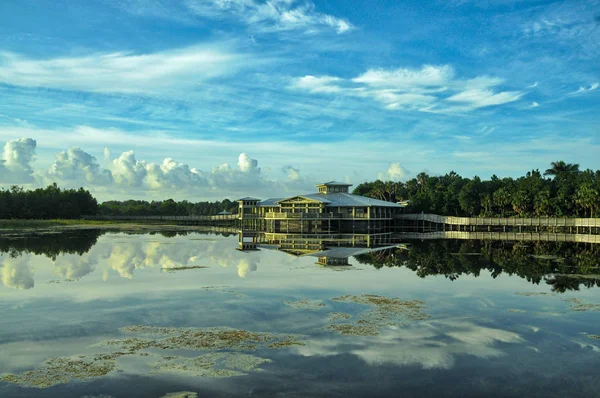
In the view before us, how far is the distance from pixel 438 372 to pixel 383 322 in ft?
16.2

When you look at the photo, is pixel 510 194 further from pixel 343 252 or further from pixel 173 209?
pixel 173 209

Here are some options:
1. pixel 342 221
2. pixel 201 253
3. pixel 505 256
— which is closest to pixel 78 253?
pixel 201 253

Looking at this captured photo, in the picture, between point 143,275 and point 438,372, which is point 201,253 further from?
point 438,372

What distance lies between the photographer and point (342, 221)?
81.5 meters

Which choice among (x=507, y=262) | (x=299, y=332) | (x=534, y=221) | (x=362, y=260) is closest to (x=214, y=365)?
(x=299, y=332)

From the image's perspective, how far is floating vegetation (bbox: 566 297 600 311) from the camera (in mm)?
18891

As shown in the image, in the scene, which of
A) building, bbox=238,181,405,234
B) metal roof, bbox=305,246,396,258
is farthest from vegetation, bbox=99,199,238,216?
metal roof, bbox=305,246,396,258

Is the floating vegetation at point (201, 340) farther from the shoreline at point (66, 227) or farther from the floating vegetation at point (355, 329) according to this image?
the shoreline at point (66, 227)

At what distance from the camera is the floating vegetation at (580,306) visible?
18.9m

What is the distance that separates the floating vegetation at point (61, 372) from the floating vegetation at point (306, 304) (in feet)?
26.9

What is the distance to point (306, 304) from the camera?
65.1ft

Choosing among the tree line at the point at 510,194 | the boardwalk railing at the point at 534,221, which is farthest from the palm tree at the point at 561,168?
the boardwalk railing at the point at 534,221

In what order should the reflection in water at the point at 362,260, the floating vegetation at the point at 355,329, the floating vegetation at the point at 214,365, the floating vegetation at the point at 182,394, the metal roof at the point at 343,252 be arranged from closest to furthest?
the floating vegetation at the point at 182,394 < the floating vegetation at the point at 214,365 < the floating vegetation at the point at 355,329 < the reflection in water at the point at 362,260 < the metal roof at the point at 343,252

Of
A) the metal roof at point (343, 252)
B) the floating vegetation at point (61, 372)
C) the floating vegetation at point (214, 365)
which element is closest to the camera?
the floating vegetation at point (61, 372)
